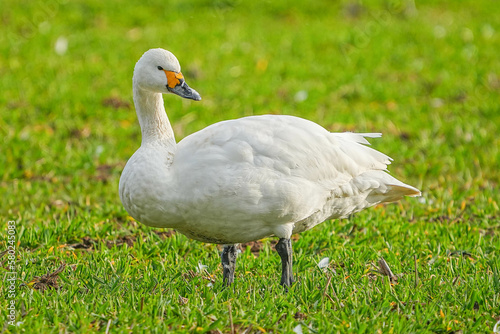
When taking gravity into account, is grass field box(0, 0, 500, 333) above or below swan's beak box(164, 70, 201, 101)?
below

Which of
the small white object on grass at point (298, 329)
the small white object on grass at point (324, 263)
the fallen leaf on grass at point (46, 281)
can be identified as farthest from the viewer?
the small white object on grass at point (324, 263)

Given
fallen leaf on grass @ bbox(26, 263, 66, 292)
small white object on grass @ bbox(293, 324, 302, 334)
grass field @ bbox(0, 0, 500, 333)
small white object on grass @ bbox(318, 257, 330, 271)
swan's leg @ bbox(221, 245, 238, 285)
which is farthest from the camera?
small white object on grass @ bbox(318, 257, 330, 271)

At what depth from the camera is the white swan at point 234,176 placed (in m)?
3.36

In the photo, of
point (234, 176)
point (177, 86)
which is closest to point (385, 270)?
point (234, 176)

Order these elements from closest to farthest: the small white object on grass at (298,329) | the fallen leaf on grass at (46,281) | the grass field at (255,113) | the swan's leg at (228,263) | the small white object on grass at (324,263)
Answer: the small white object on grass at (298,329), the grass field at (255,113), the fallen leaf on grass at (46,281), the swan's leg at (228,263), the small white object on grass at (324,263)

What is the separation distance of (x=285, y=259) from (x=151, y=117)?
42.7 inches

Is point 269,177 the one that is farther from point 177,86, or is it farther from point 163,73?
point 163,73

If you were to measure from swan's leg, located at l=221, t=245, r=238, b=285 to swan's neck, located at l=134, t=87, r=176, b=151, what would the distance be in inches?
27.4

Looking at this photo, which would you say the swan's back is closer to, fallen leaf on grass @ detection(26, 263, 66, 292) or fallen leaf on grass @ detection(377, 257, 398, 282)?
fallen leaf on grass @ detection(377, 257, 398, 282)

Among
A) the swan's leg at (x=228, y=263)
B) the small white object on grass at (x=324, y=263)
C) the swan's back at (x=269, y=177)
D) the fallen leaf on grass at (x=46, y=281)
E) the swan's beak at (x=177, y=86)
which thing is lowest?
the small white object on grass at (x=324, y=263)

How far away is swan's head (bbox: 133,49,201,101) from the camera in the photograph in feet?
11.8

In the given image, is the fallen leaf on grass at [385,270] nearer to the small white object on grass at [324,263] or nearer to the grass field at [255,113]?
the grass field at [255,113]

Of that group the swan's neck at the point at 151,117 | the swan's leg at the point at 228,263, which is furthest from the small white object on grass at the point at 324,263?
the swan's neck at the point at 151,117

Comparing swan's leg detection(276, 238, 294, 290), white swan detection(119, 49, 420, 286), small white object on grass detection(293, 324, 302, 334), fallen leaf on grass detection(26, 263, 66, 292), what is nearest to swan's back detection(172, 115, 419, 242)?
white swan detection(119, 49, 420, 286)
